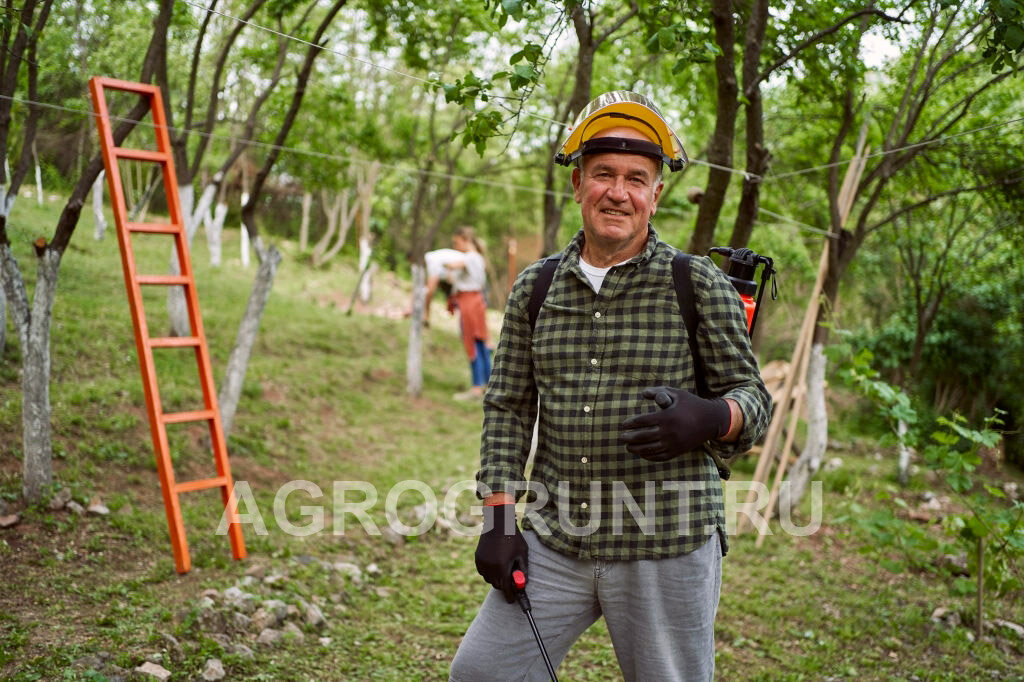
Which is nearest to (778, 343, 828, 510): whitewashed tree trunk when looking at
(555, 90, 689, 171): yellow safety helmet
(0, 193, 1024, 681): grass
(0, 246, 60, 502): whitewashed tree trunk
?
(0, 193, 1024, 681): grass

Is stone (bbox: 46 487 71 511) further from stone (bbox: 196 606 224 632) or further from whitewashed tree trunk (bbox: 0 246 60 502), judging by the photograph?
stone (bbox: 196 606 224 632)

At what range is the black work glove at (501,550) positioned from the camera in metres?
2.11

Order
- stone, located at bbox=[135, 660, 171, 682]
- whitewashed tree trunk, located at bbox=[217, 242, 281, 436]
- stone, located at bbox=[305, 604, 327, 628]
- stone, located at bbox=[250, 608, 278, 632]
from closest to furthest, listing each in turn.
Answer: stone, located at bbox=[135, 660, 171, 682], stone, located at bbox=[250, 608, 278, 632], stone, located at bbox=[305, 604, 327, 628], whitewashed tree trunk, located at bbox=[217, 242, 281, 436]

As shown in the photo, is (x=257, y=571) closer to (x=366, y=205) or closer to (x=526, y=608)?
(x=526, y=608)

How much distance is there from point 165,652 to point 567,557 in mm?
2190

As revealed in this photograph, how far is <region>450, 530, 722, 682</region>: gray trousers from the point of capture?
2.06 metres

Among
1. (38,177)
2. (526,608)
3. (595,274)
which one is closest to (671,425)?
(595,274)

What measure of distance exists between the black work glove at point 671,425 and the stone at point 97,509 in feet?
13.4

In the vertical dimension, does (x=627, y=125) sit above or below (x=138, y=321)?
above

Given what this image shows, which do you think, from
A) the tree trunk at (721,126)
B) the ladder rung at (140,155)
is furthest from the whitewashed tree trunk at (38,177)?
the tree trunk at (721,126)

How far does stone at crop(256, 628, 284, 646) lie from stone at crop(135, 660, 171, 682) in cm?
55

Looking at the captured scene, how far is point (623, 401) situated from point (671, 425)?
0.80ft

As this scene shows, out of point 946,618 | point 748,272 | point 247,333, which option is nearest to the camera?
point 748,272

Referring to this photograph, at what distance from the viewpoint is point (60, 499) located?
479cm
